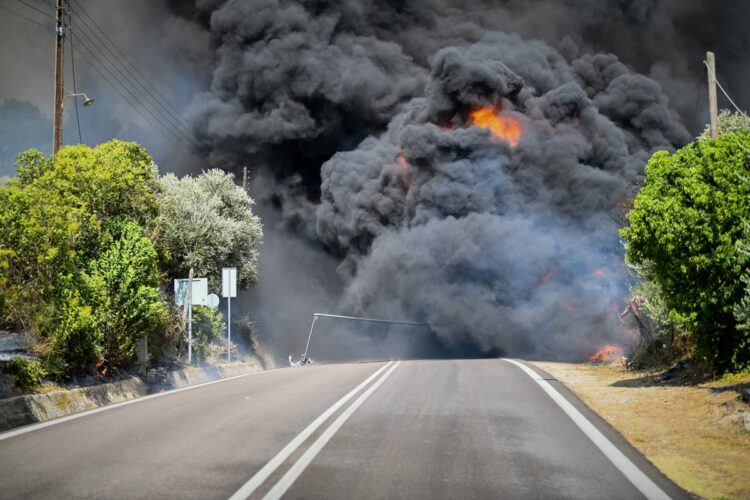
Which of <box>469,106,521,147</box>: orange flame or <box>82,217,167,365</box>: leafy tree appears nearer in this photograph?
<box>82,217,167,365</box>: leafy tree

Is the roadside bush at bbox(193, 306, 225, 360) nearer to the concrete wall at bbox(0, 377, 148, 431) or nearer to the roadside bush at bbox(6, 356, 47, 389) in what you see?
the concrete wall at bbox(0, 377, 148, 431)

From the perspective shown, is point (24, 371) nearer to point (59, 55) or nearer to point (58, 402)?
point (58, 402)

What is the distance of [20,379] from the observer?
1121cm

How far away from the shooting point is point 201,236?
2586cm

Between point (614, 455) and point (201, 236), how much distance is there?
21.4m

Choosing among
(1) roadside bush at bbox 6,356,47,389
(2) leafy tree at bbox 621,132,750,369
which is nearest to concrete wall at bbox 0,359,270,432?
(1) roadside bush at bbox 6,356,47,389

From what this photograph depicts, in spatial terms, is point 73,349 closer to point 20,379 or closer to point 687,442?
point 20,379

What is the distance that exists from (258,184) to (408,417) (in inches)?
2053

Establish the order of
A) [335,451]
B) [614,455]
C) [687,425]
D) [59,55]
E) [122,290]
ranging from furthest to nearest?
[59,55] → [122,290] → [687,425] → [335,451] → [614,455]

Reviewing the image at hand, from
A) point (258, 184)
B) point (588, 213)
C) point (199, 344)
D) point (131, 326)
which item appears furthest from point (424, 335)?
point (131, 326)

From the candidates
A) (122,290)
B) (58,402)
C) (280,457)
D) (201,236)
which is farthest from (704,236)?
(201,236)

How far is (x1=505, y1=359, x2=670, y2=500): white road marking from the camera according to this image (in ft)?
17.7

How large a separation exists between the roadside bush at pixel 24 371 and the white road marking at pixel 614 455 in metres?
8.64

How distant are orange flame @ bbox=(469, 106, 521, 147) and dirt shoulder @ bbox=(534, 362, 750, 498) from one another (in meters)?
36.3
